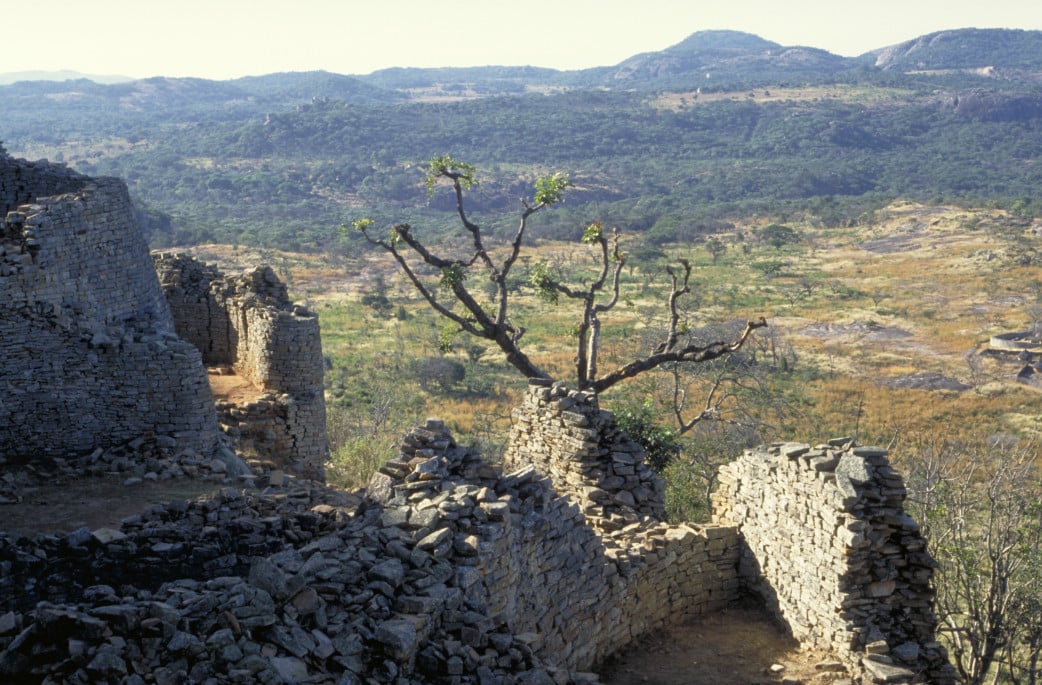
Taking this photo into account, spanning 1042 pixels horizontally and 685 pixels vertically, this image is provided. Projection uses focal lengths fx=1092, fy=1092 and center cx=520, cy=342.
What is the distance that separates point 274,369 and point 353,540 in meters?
8.02

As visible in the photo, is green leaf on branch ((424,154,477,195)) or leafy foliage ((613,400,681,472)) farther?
green leaf on branch ((424,154,477,195))

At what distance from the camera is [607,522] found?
9984 mm

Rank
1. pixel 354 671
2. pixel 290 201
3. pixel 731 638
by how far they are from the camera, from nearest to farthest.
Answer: pixel 354 671, pixel 731 638, pixel 290 201

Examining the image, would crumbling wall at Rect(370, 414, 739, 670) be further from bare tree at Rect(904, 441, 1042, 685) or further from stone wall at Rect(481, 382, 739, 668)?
bare tree at Rect(904, 441, 1042, 685)

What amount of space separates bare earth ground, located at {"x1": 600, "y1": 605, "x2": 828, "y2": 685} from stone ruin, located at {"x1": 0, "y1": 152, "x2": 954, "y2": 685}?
0.16 meters

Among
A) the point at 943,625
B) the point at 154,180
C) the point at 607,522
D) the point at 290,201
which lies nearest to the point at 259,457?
the point at 607,522

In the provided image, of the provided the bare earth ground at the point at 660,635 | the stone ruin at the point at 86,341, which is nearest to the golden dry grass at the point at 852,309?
the bare earth ground at the point at 660,635

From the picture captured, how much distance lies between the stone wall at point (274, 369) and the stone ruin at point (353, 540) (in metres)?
0.04

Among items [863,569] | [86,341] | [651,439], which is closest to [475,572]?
[863,569]

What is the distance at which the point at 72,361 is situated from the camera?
11422 mm

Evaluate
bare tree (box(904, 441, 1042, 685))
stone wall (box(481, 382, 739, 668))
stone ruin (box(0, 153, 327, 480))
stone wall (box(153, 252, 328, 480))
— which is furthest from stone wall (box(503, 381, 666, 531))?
stone wall (box(153, 252, 328, 480))

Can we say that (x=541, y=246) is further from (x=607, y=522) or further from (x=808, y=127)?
(x=808, y=127)

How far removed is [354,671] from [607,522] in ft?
15.7

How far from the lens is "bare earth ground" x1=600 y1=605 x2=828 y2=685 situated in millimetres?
8547
